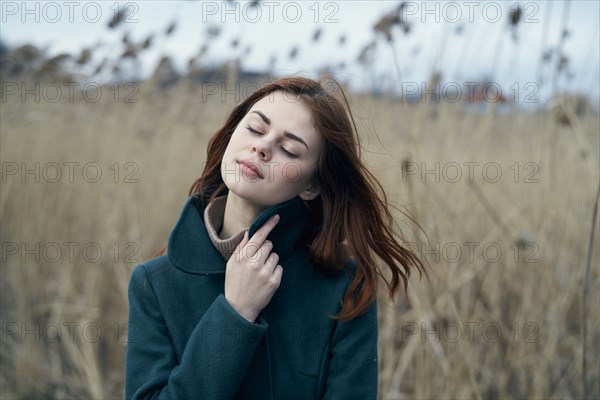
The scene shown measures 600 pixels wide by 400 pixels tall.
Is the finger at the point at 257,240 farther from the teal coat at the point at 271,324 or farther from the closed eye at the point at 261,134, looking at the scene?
the closed eye at the point at 261,134

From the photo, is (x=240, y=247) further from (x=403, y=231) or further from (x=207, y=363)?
(x=403, y=231)

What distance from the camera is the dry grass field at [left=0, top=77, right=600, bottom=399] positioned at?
1.69 m

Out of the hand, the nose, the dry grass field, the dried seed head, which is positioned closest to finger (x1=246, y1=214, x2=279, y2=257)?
the hand

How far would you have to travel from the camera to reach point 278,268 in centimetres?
94

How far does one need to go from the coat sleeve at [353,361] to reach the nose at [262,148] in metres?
0.29

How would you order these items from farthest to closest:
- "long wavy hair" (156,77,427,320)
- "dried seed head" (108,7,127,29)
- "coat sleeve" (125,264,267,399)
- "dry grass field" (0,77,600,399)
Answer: "dry grass field" (0,77,600,399)
"dried seed head" (108,7,127,29)
"long wavy hair" (156,77,427,320)
"coat sleeve" (125,264,267,399)

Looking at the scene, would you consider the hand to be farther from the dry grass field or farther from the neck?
the dry grass field

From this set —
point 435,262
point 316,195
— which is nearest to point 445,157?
point 435,262

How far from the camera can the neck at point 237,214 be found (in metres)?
0.97

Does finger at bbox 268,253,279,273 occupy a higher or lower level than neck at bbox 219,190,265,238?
lower

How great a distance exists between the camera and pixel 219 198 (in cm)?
102

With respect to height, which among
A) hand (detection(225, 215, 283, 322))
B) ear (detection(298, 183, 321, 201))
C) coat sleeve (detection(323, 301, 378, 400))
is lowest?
coat sleeve (detection(323, 301, 378, 400))

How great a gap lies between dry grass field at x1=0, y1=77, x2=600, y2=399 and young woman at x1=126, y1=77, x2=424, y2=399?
49 centimetres

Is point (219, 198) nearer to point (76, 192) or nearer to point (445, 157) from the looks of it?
point (445, 157)
